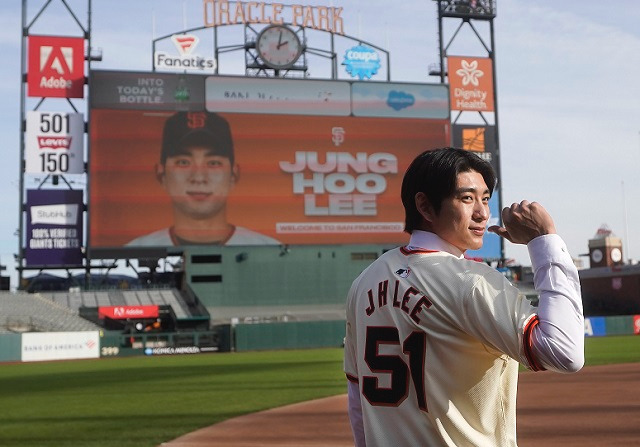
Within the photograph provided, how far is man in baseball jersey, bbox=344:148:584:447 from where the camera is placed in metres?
2.07

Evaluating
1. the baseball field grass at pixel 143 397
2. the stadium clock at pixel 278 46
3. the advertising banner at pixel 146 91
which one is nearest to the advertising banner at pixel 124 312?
the advertising banner at pixel 146 91

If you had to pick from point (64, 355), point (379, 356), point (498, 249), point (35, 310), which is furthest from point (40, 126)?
point (379, 356)

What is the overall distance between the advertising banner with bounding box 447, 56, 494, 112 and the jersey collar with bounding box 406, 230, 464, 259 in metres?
47.1

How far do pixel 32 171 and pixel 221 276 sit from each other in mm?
11091

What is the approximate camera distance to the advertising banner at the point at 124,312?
41.8m

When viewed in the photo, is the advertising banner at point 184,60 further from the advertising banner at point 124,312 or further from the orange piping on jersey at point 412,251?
the orange piping on jersey at point 412,251

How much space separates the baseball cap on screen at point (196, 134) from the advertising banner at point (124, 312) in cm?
773

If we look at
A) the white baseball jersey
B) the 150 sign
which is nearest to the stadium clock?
the 150 sign

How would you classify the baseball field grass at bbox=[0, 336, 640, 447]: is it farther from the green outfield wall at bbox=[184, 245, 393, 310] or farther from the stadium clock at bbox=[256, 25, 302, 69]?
the stadium clock at bbox=[256, 25, 302, 69]

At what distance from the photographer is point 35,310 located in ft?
134

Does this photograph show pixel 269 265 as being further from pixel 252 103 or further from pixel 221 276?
pixel 252 103

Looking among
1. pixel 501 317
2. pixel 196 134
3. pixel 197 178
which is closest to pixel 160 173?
pixel 197 178

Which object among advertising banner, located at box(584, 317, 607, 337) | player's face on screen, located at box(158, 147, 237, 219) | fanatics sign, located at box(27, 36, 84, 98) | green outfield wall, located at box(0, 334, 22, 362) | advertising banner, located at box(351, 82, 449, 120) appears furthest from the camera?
advertising banner, located at box(351, 82, 449, 120)

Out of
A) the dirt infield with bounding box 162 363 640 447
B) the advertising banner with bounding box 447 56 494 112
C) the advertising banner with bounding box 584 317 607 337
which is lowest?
the advertising banner with bounding box 584 317 607 337
